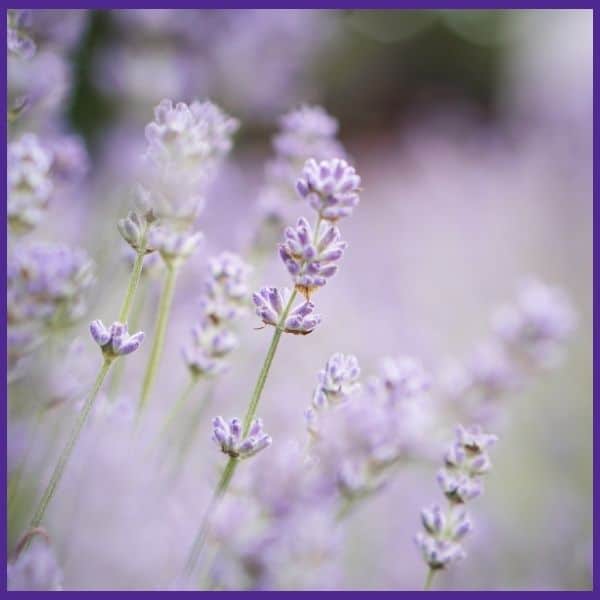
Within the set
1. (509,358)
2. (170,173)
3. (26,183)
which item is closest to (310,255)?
(170,173)

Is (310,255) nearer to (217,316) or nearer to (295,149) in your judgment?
(217,316)

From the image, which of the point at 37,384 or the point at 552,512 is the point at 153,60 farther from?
the point at 552,512

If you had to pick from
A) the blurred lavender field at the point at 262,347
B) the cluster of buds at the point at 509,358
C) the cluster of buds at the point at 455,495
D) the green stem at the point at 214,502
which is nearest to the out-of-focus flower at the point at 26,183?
the blurred lavender field at the point at 262,347

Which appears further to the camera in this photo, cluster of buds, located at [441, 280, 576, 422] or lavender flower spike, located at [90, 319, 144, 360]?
cluster of buds, located at [441, 280, 576, 422]

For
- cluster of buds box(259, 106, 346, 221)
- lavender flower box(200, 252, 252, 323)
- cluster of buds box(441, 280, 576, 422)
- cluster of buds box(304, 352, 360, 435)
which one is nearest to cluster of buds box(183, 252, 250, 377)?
lavender flower box(200, 252, 252, 323)

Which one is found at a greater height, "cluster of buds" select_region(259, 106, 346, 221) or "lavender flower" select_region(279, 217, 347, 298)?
"cluster of buds" select_region(259, 106, 346, 221)

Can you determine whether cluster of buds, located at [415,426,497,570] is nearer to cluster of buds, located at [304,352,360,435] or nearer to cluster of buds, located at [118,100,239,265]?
cluster of buds, located at [304,352,360,435]

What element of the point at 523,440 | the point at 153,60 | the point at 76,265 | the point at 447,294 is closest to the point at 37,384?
the point at 76,265

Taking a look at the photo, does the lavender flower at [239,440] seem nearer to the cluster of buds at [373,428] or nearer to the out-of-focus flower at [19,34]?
the cluster of buds at [373,428]
